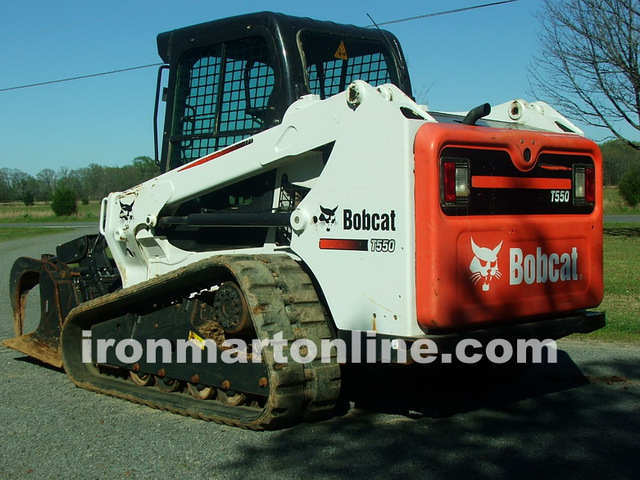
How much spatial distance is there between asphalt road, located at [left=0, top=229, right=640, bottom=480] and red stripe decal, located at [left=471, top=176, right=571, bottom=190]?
4.76 ft

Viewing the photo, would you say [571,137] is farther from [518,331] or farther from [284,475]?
[284,475]

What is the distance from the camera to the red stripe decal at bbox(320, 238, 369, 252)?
15.0 ft

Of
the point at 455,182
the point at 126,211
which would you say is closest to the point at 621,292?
the point at 126,211

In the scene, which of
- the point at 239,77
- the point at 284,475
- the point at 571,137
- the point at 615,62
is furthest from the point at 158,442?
the point at 615,62

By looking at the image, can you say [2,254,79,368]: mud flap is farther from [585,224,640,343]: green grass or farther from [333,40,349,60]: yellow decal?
[585,224,640,343]: green grass

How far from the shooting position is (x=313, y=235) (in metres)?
4.90

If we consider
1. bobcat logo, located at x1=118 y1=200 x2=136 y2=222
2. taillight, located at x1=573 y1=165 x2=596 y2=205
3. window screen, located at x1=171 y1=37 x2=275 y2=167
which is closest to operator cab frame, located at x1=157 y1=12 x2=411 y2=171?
window screen, located at x1=171 y1=37 x2=275 y2=167

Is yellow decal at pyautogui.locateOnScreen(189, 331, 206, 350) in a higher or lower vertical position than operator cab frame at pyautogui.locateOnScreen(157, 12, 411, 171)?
lower

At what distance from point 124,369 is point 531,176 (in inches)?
136

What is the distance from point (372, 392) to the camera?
5.94 meters

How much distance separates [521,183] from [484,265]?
62 centimetres
